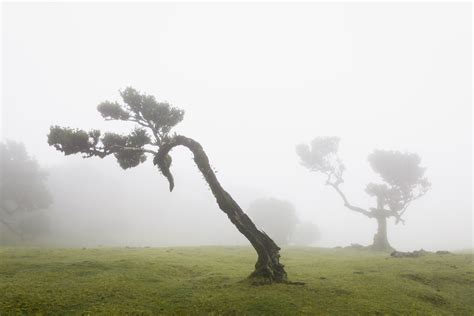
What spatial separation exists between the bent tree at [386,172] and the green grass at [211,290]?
104 feet

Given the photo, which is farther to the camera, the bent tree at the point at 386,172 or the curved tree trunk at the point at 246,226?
the bent tree at the point at 386,172

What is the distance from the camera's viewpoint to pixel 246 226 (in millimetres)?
19250

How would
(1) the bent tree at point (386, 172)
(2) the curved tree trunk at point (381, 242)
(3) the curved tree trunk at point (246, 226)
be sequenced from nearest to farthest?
(3) the curved tree trunk at point (246, 226)
(2) the curved tree trunk at point (381, 242)
(1) the bent tree at point (386, 172)

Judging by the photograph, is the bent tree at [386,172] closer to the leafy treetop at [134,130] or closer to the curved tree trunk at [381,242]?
the curved tree trunk at [381,242]

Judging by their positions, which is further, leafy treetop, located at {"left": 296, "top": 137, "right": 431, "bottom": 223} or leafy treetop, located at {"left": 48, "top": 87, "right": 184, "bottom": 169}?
leafy treetop, located at {"left": 296, "top": 137, "right": 431, "bottom": 223}

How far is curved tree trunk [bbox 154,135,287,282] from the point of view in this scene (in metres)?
18.7

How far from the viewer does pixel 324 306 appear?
14.7 m

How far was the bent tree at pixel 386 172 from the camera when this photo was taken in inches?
2140

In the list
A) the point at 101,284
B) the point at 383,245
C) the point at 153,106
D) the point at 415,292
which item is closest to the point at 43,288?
the point at 101,284

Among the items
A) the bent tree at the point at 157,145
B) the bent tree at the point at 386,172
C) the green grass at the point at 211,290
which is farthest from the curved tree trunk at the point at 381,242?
the bent tree at the point at 157,145

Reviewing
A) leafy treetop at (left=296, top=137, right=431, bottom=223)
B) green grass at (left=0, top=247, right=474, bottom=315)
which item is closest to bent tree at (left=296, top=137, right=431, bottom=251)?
leafy treetop at (left=296, top=137, right=431, bottom=223)

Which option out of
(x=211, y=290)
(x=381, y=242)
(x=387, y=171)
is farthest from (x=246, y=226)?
(x=387, y=171)

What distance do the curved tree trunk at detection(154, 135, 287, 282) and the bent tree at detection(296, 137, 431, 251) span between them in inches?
1470

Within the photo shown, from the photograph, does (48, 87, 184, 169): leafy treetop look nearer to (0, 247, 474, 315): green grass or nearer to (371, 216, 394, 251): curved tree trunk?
(0, 247, 474, 315): green grass
